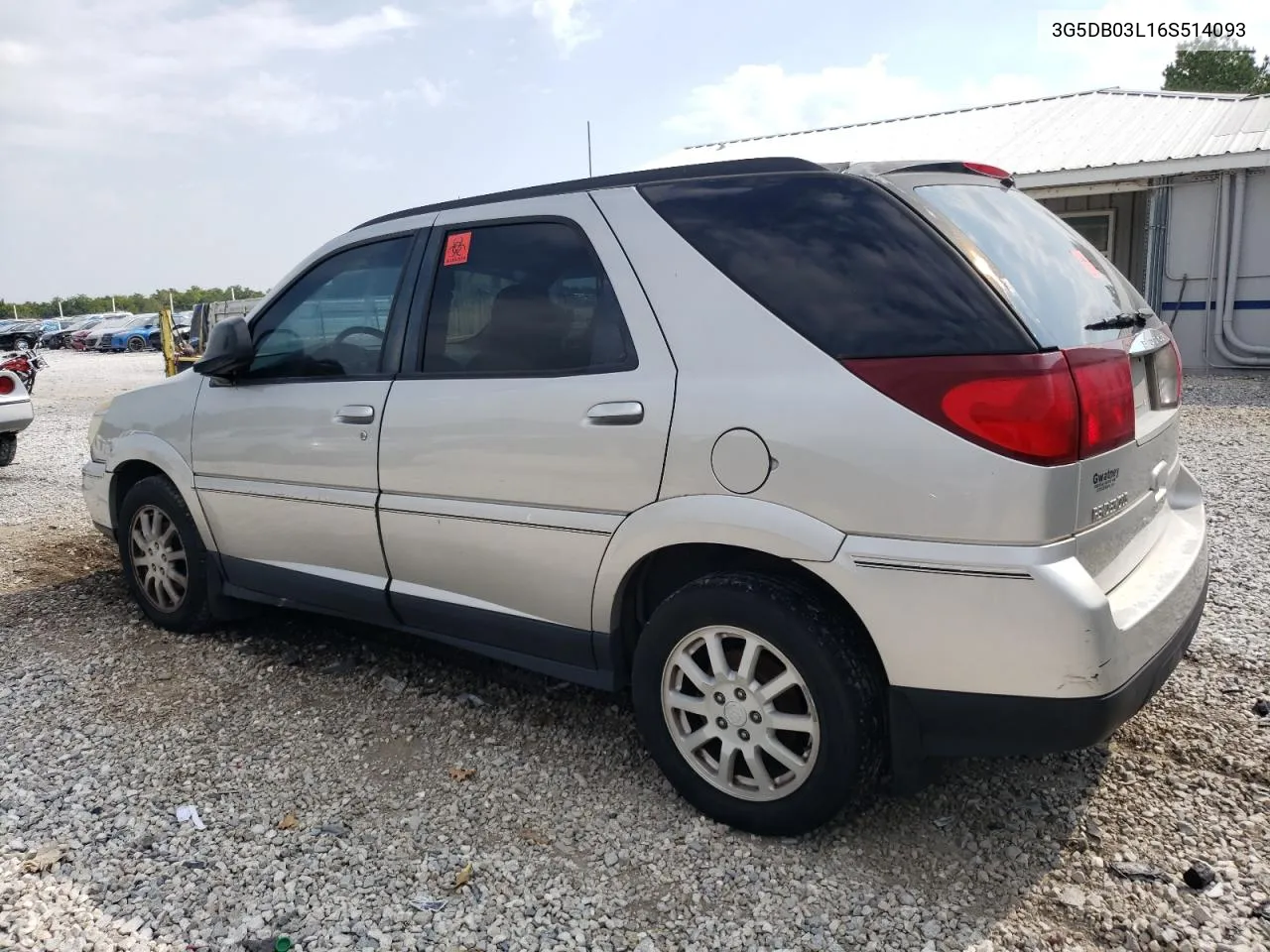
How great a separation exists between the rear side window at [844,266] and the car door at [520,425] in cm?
34

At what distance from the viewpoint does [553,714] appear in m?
3.74

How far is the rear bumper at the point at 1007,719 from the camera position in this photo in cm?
236

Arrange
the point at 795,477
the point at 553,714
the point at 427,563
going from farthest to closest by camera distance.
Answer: the point at 553,714
the point at 427,563
the point at 795,477

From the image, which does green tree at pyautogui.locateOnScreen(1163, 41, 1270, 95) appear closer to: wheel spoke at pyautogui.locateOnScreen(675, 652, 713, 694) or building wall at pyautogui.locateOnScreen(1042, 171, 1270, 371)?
building wall at pyautogui.locateOnScreen(1042, 171, 1270, 371)

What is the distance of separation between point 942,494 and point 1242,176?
1375cm

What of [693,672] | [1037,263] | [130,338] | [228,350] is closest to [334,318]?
[228,350]

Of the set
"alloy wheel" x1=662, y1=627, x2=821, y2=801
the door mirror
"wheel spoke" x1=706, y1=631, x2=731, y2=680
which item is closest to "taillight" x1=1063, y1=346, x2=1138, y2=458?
"alloy wheel" x1=662, y1=627, x2=821, y2=801

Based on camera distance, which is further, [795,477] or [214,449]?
[214,449]

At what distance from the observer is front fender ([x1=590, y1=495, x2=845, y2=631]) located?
2.55 m

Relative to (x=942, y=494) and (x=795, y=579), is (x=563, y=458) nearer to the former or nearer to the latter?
(x=795, y=579)

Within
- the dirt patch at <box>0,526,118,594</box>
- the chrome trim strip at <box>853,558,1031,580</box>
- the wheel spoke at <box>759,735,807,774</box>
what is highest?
the chrome trim strip at <box>853,558,1031,580</box>

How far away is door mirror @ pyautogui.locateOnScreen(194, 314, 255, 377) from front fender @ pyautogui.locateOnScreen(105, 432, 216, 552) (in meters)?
0.57

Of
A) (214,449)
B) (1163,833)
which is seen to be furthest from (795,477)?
(214,449)

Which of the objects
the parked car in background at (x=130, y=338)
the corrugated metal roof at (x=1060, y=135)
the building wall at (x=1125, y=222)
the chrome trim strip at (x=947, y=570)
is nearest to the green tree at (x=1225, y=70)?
the corrugated metal roof at (x=1060, y=135)
